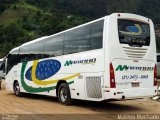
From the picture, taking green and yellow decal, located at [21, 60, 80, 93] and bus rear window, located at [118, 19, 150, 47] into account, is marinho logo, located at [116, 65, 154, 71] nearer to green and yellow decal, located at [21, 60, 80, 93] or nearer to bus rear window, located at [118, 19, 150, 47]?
bus rear window, located at [118, 19, 150, 47]

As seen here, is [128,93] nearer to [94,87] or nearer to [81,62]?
[94,87]

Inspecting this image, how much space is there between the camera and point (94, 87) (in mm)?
13352

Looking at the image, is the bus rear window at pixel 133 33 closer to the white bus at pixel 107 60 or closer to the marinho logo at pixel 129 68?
the white bus at pixel 107 60

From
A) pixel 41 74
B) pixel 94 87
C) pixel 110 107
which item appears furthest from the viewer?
pixel 41 74

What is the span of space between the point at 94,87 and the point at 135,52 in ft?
6.32

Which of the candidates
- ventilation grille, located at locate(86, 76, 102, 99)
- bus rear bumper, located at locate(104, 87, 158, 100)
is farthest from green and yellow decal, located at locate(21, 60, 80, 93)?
bus rear bumper, located at locate(104, 87, 158, 100)

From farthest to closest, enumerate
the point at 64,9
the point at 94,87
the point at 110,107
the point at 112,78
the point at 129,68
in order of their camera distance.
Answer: the point at 64,9, the point at 110,107, the point at 94,87, the point at 129,68, the point at 112,78

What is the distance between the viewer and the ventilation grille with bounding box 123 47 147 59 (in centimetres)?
1322

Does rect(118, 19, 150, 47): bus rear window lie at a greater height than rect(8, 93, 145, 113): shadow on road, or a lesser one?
greater

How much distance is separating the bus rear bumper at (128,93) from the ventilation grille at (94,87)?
0.45 meters

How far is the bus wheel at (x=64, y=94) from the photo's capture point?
600 inches

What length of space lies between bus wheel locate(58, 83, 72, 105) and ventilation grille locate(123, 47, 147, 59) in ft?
10.8

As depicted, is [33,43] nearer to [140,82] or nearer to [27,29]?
[140,82]

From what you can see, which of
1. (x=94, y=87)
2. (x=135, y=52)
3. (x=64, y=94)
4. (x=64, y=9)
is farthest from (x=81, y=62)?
(x=64, y=9)
